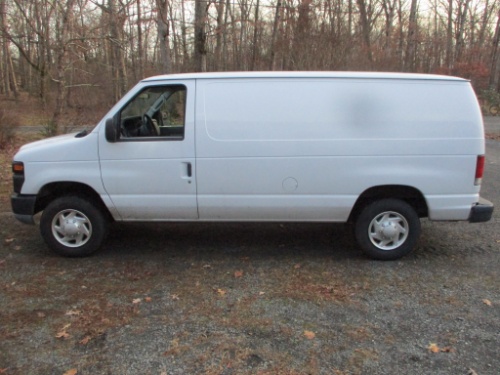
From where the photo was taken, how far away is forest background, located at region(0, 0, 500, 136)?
13.7m

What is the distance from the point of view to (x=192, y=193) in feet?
15.7

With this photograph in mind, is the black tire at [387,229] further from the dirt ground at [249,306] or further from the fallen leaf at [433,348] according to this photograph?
the fallen leaf at [433,348]

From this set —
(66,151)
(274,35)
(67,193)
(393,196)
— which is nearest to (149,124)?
(66,151)

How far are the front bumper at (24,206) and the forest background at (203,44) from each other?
842 centimetres

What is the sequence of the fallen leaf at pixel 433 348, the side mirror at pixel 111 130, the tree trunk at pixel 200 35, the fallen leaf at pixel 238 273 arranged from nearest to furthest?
the fallen leaf at pixel 433 348, the fallen leaf at pixel 238 273, the side mirror at pixel 111 130, the tree trunk at pixel 200 35

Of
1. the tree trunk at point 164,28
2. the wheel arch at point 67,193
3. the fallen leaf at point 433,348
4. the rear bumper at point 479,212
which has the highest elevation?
the tree trunk at point 164,28

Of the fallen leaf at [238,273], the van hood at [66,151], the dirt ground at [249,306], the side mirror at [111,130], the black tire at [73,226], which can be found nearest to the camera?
the dirt ground at [249,306]

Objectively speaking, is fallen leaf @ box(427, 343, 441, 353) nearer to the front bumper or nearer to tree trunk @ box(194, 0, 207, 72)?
the front bumper

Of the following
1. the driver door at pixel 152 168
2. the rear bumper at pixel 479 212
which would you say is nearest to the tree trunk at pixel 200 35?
the driver door at pixel 152 168

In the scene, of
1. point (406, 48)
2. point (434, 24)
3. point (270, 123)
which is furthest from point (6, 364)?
point (434, 24)

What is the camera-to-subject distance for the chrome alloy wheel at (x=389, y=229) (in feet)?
15.8

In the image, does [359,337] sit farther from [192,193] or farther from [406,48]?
[406,48]

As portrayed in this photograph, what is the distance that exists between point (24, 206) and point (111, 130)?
129cm

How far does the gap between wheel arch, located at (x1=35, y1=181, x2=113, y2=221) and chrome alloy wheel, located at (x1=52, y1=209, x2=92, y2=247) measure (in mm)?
206
